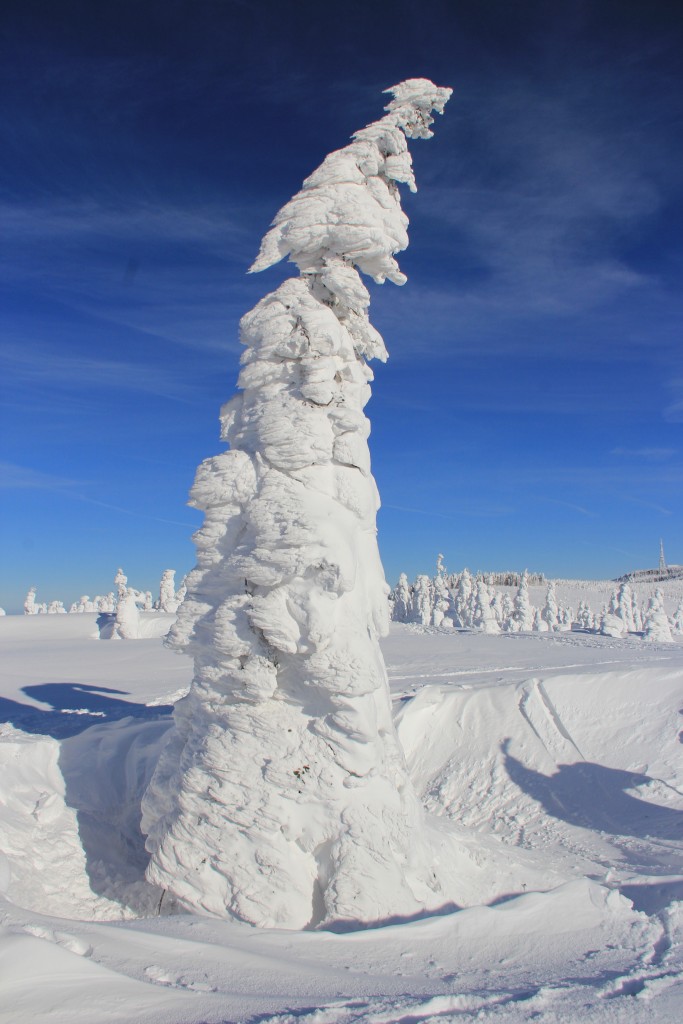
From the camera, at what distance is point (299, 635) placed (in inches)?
295

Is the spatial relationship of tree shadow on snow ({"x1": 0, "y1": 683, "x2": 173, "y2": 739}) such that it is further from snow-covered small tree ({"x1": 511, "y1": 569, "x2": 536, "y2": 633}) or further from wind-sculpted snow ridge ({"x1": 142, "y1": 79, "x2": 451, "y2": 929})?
snow-covered small tree ({"x1": 511, "y1": 569, "x2": 536, "y2": 633})

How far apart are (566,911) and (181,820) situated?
414cm

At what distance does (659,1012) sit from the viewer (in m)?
4.41

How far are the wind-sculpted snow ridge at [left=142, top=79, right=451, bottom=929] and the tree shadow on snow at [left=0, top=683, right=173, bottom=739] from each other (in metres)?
6.23

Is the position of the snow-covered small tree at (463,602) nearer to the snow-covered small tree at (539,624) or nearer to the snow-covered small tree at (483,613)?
the snow-covered small tree at (483,613)

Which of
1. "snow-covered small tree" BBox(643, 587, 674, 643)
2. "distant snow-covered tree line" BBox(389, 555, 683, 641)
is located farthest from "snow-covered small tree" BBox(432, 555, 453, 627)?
"snow-covered small tree" BBox(643, 587, 674, 643)

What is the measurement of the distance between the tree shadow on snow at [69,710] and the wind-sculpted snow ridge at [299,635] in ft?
20.5

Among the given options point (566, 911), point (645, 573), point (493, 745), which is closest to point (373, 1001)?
point (566, 911)

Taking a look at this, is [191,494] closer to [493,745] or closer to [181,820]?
[181,820]

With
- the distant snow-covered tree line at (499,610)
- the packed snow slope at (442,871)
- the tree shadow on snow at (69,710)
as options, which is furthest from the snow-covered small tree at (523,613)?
the tree shadow on snow at (69,710)

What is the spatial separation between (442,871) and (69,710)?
10.4 meters

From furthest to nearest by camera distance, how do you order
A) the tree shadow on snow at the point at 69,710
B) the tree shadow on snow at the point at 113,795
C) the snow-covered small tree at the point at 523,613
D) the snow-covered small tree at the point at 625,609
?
1. the snow-covered small tree at the point at 625,609
2. the snow-covered small tree at the point at 523,613
3. the tree shadow on snow at the point at 69,710
4. the tree shadow on snow at the point at 113,795

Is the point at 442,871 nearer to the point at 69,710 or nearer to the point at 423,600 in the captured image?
the point at 69,710

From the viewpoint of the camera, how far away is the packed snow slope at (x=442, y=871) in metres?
4.23
